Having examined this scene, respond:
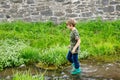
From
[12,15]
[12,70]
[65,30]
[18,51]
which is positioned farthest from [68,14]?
[12,70]

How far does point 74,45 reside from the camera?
333 inches

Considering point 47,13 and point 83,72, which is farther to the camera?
point 47,13

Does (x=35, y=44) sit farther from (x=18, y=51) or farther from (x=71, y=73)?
(x=71, y=73)

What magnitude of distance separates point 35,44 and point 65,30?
2015 millimetres

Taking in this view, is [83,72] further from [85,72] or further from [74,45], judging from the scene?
[74,45]

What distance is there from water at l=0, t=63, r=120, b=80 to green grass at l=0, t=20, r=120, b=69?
13.5 inches

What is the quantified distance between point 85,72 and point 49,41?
2.96m

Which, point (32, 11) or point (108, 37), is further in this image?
point (32, 11)

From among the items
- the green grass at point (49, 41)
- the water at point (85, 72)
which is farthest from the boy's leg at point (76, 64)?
the green grass at point (49, 41)

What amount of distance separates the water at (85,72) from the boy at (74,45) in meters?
0.22

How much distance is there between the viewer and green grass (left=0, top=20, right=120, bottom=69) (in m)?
9.48

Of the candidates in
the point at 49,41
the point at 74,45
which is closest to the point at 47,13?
the point at 49,41

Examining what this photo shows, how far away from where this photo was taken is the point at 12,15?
1374 cm

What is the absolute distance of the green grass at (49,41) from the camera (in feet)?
31.1
